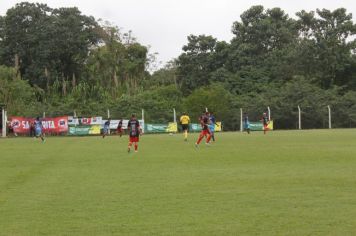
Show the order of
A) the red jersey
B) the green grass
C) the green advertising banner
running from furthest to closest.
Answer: the green advertising banner, the red jersey, the green grass

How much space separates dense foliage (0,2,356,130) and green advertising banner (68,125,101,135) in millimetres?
8479

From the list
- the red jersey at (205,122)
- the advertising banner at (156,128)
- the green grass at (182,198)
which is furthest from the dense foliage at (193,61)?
the green grass at (182,198)

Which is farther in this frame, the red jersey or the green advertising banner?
the green advertising banner

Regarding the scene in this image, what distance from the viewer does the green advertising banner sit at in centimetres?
5350

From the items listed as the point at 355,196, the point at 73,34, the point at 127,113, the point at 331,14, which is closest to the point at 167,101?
the point at 127,113

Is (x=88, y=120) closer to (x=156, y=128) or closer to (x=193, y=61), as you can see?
(x=156, y=128)

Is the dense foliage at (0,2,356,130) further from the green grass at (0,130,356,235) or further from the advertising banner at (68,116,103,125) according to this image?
the green grass at (0,130,356,235)

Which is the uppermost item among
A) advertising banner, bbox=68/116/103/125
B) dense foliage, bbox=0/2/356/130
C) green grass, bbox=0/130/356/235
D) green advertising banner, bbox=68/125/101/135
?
dense foliage, bbox=0/2/356/130

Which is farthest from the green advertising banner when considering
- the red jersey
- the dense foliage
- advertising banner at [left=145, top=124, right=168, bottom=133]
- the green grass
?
the green grass

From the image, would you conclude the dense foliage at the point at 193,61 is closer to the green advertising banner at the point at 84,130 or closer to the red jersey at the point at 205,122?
the green advertising banner at the point at 84,130

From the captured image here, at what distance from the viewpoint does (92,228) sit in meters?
8.32

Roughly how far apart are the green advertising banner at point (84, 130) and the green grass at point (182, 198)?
3476 centimetres

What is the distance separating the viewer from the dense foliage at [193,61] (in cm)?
6588

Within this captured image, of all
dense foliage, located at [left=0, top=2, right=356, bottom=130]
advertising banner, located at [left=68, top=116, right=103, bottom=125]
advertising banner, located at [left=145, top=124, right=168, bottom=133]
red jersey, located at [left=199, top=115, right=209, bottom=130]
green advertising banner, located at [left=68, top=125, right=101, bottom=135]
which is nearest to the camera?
red jersey, located at [left=199, top=115, right=209, bottom=130]
